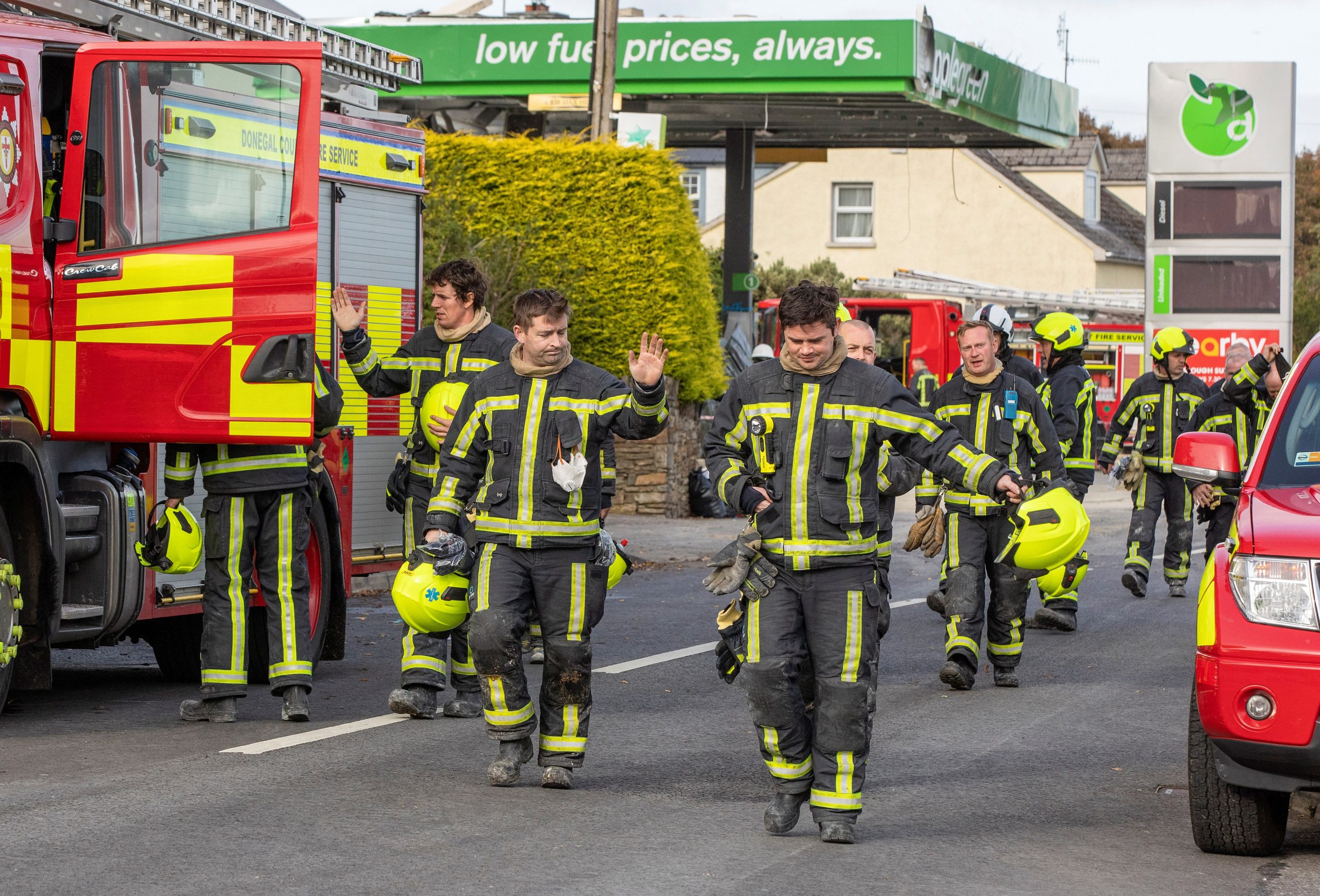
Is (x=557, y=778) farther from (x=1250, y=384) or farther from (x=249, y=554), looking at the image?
(x=1250, y=384)

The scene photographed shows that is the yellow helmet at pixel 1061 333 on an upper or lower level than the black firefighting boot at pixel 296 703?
upper

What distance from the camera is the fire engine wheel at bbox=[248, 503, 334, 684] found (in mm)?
9070

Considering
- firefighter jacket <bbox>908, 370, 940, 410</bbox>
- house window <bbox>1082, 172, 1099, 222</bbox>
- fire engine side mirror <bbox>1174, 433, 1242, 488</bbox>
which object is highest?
house window <bbox>1082, 172, 1099, 222</bbox>

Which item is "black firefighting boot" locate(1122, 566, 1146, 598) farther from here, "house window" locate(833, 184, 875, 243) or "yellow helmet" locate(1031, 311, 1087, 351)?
"house window" locate(833, 184, 875, 243)

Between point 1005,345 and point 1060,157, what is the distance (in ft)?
133

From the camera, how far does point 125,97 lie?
7855 mm

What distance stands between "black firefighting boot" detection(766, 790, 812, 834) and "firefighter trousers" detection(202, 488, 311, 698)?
273cm

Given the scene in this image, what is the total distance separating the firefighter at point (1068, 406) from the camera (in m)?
11.1

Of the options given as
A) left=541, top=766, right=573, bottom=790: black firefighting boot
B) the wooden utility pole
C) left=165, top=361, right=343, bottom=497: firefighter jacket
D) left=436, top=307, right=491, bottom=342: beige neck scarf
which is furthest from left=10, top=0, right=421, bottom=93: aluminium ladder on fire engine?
the wooden utility pole

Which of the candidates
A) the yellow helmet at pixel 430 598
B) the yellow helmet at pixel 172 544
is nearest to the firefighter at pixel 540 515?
the yellow helmet at pixel 430 598

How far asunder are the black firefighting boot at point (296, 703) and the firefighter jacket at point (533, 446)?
1.55m

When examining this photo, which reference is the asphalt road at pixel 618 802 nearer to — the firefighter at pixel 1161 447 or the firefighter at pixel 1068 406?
the firefighter at pixel 1068 406

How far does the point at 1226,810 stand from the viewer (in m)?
5.77

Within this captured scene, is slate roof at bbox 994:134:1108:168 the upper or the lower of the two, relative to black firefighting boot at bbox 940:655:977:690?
upper
